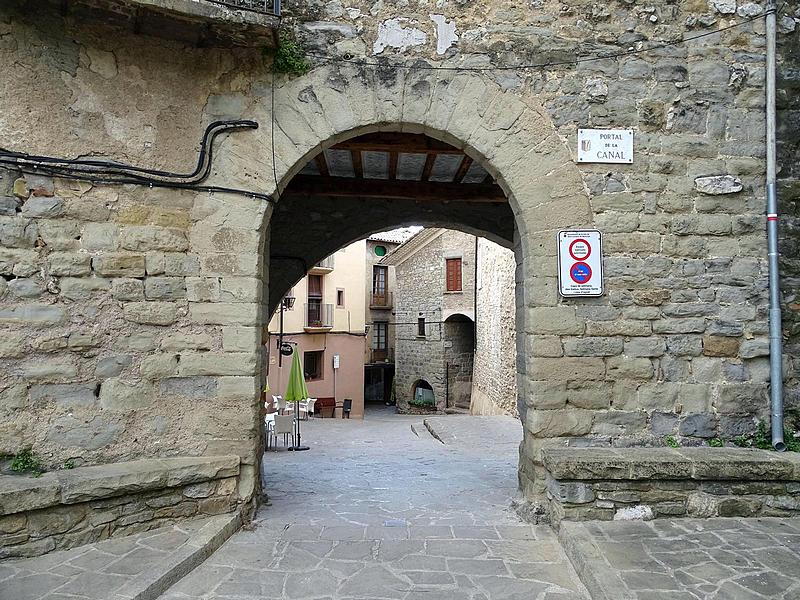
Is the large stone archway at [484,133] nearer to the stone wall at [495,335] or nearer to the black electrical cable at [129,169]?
the black electrical cable at [129,169]

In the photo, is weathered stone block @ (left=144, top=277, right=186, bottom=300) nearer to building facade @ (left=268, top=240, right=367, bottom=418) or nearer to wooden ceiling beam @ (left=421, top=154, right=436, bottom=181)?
wooden ceiling beam @ (left=421, top=154, right=436, bottom=181)

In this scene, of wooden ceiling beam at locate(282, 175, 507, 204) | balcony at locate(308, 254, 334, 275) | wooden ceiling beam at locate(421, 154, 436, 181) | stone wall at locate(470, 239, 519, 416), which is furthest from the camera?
balcony at locate(308, 254, 334, 275)

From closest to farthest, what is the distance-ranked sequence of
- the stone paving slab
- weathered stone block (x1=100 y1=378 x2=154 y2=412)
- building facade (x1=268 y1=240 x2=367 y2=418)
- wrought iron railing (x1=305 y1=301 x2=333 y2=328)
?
the stone paving slab → weathered stone block (x1=100 y1=378 x2=154 y2=412) → building facade (x1=268 y1=240 x2=367 y2=418) → wrought iron railing (x1=305 y1=301 x2=333 y2=328)

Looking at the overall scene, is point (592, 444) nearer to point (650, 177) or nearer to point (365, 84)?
point (650, 177)

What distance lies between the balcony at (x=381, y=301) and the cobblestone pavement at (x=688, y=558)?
26.8 m

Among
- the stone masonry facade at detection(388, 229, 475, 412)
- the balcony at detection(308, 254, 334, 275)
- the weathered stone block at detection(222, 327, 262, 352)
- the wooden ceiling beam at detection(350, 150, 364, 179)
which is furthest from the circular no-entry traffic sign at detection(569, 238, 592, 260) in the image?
the stone masonry facade at detection(388, 229, 475, 412)

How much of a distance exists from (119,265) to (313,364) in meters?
17.9

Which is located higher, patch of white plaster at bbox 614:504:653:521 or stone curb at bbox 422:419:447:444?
patch of white plaster at bbox 614:504:653:521

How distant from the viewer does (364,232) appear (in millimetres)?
7113

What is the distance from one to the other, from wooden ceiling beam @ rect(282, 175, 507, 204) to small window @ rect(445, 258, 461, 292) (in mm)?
16132

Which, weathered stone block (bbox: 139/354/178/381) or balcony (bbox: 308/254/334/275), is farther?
balcony (bbox: 308/254/334/275)

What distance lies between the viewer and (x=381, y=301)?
3048 cm

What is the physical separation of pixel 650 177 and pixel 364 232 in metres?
3.71

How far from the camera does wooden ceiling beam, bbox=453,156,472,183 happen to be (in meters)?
5.82
